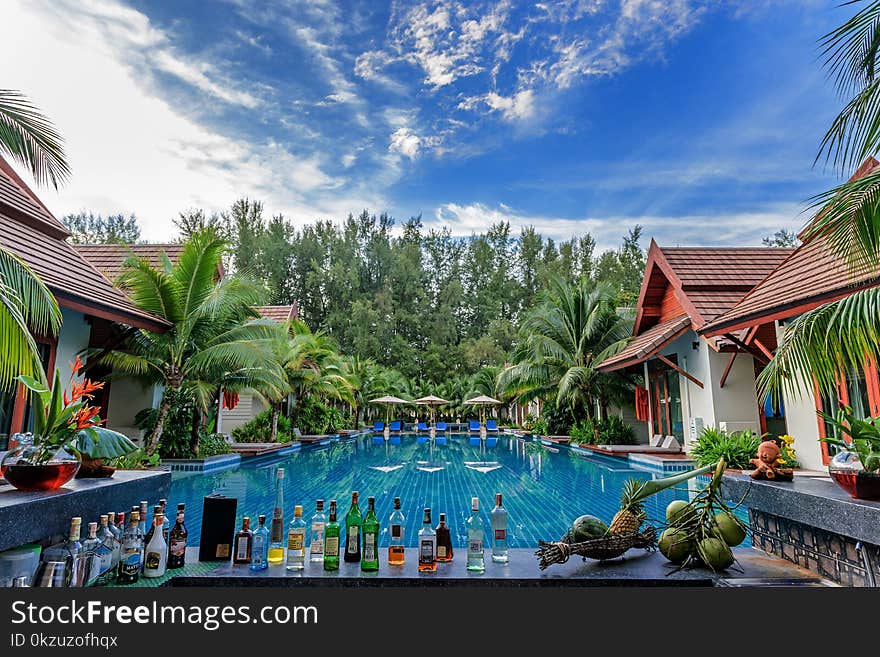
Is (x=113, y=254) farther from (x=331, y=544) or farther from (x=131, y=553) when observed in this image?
(x=331, y=544)

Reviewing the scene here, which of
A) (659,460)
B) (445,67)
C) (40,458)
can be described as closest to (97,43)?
(40,458)

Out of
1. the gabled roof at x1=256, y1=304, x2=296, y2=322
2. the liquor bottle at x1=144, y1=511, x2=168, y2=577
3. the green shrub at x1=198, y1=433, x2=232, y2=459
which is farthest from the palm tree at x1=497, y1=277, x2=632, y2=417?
the liquor bottle at x1=144, y1=511, x2=168, y2=577

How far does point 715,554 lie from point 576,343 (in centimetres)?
1466

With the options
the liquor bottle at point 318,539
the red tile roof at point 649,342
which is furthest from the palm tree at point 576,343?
the liquor bottle at point 318,539

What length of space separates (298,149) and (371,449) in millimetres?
12465

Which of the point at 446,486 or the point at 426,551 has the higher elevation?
the point at 426,551

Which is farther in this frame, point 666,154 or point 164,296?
point 666,154

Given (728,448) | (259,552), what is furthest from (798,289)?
(259,552)

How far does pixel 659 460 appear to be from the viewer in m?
11.3

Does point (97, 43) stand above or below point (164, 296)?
above

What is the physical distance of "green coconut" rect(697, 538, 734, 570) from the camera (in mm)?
2641

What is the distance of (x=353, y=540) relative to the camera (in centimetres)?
273

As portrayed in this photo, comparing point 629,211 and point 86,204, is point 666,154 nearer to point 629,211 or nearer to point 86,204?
point 629,211

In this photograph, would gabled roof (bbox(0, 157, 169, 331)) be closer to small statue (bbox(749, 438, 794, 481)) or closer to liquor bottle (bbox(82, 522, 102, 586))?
liquor bottle (bbox(82, 522, 102, 586))
